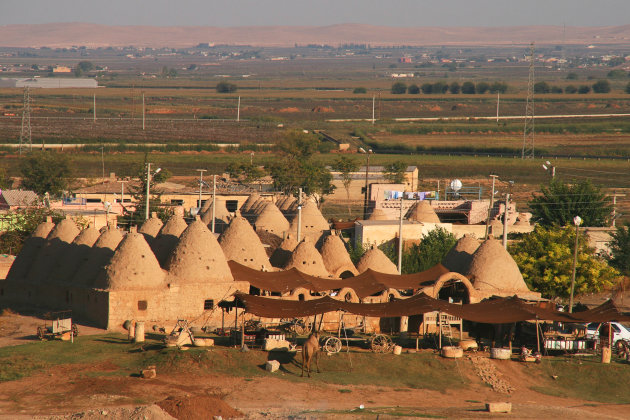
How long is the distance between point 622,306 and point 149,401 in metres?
25.5

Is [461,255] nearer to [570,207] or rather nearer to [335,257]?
[335,257]

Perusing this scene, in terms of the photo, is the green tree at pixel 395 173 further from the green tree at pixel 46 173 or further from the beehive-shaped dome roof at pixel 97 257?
the beehive-shaped dome roof at pixel 97 257

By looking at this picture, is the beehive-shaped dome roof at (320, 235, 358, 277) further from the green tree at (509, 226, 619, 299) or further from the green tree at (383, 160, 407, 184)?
the green tree at (383, 160, 407, 184)

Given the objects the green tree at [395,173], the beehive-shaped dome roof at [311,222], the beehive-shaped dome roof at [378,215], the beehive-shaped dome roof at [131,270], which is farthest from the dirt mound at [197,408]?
the green tree at [395,173]

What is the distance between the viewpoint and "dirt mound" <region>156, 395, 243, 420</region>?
79.6ft

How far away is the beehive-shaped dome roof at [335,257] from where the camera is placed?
40.0 m

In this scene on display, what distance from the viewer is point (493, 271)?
3750 centimetres

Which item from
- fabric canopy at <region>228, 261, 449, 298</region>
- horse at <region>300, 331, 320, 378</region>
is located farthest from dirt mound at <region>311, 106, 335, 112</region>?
horse at <region>300, 331, 320, 378</region>

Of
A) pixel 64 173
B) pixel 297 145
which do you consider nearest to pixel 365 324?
pixel 64 173

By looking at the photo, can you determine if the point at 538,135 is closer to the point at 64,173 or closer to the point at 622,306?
the point at 64,173

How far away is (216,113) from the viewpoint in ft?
578

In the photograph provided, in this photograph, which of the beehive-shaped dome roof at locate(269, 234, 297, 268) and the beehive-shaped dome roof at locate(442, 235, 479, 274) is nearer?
the beehive-shaped dome roof at locate(442, 235, 479, 274)

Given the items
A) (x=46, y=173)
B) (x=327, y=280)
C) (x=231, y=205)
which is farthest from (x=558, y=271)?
(x=46, y=173)

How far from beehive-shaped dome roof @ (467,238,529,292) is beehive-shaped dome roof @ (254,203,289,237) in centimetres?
1198
